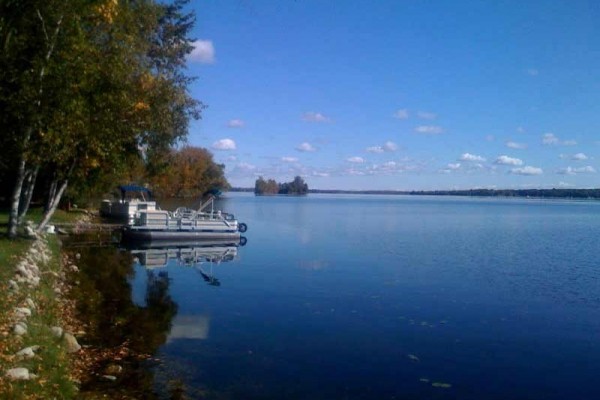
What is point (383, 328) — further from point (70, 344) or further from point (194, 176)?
point (194, 176)

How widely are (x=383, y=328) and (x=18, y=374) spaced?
9.98 m

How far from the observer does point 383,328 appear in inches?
618

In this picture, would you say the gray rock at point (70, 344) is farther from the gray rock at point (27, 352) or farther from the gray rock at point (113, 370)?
the gray rock at point (27, 352)

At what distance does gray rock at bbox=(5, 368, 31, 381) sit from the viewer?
797 cm

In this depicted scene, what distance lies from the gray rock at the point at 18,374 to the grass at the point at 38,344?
7cm

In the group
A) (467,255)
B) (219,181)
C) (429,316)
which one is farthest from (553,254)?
(219,181)

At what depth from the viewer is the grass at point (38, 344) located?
26.2 feet

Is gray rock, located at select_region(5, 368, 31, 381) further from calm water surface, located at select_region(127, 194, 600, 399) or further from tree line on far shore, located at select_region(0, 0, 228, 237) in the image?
tree line on far shore, located at select_region(0, 0, 228, 237)

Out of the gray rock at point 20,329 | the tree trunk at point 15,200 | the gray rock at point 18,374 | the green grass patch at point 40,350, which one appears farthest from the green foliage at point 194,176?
the gray rock at point 18,374

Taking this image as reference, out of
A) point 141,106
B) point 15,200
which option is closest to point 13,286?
point 15,200

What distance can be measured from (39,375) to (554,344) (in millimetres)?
12359

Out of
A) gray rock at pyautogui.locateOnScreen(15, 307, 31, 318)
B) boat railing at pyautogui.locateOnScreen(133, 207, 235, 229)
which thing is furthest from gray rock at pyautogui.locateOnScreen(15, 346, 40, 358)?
boat railing at pyautogui.locateOnScreen(133, 207, 235, 229)

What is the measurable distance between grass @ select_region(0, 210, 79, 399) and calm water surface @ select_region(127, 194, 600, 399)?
1893 millimetres

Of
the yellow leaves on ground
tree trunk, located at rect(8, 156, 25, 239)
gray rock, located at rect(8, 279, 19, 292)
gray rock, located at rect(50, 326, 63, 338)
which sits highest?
the yellow leaves on ground
